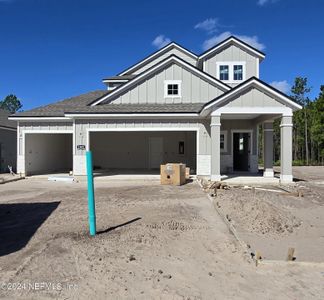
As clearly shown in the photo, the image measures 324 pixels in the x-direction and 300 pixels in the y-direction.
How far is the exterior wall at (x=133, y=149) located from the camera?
1991 centimetres

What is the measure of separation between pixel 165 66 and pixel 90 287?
15.1 m

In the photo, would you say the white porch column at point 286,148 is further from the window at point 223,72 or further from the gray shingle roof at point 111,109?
the window at point 223,72

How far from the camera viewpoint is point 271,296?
149 inches

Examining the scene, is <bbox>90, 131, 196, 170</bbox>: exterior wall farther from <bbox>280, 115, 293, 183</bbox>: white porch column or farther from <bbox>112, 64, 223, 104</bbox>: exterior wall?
<bbox>280, 115, 293, 183</bbox>: white porch column

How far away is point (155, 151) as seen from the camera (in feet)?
66.6

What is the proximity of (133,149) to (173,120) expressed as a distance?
5.38 metres

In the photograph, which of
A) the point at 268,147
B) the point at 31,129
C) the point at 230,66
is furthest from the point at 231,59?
the point at 31,129

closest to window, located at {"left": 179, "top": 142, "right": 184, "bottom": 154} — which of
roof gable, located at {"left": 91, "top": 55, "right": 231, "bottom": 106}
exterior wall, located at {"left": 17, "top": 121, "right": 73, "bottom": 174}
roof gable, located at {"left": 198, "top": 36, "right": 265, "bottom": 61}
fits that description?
roof gable, located at {"left": 91, "top": 55, "right": 231, "bottom": 106}

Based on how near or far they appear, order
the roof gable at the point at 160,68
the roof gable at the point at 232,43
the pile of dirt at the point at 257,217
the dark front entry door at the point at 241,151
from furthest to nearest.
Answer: the roof gable at the point at 232,43
the dark front entry door at the point at 241,151
the roof gable at the point at 160,68
the pile of dirt at the point at 257,217

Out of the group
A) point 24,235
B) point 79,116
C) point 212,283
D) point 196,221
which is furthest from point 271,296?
point 79,116

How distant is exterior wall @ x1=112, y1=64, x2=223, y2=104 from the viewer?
17531 millimetres

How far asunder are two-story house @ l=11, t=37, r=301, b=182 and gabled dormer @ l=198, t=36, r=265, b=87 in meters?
0.06

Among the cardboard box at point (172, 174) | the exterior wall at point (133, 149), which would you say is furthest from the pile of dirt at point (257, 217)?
the exterior wall at point (133, 149)

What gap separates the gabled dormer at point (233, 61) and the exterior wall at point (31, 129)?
31.4 feet
